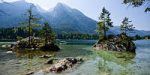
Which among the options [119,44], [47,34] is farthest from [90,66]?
[47,34]

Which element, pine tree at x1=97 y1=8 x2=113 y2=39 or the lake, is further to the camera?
pine tree at x1=97 y1=8 x2=113 y2=39

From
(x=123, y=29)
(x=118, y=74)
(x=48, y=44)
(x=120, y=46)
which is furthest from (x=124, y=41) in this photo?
(x=118, y=74)

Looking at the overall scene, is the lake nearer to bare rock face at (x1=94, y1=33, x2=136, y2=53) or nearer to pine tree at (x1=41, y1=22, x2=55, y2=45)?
bare rock face at (x1=94, y1=33, x2=136, y2=53)

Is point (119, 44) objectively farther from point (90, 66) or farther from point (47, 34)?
point (90, 66)

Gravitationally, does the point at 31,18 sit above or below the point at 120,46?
above

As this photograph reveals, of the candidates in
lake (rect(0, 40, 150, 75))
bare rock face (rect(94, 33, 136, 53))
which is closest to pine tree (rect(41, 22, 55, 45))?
bare rock face (rect(94, 33, 136, 53))

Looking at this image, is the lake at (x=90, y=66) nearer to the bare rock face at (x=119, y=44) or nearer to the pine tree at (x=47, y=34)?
the bare rock face at (x=119, y=44)

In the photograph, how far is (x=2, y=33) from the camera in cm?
19650

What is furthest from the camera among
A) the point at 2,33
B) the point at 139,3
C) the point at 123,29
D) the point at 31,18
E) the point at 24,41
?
the point at 2,33

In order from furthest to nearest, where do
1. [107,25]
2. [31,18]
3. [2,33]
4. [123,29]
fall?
1. [2,33]
2. [123,29]
3. [107,25]
4. [31,18]

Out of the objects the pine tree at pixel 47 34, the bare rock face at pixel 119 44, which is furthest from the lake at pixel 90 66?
the pine tree at pixel 47 34

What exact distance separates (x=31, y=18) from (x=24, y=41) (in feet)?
33.4

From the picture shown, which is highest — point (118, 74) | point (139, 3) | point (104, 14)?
point (104, 14)

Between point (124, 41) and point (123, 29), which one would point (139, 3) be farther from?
point (123, 29)
